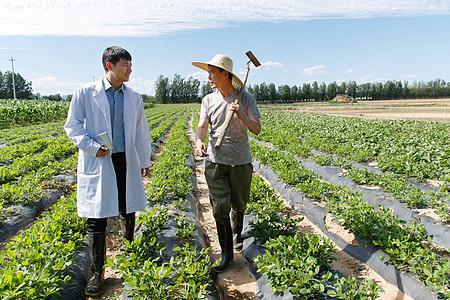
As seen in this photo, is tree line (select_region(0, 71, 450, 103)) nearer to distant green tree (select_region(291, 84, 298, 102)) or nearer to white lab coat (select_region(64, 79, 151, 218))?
distant green tree (select_region(291, 84, 298, 102))

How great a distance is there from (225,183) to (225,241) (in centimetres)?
65

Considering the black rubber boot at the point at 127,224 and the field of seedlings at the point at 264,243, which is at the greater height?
the black rubber boot at the point at 127,224

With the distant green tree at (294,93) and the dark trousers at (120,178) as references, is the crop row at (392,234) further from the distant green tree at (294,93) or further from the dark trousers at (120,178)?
the distant green tree at (294,93)

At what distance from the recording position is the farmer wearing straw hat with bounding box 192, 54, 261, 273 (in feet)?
9.57

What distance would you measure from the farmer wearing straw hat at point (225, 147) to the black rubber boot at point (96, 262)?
3.69 feet

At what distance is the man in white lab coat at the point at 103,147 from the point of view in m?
2.56

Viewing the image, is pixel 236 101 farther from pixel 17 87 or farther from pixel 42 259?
pixel 17 87

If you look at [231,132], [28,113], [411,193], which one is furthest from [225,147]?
[28,113]

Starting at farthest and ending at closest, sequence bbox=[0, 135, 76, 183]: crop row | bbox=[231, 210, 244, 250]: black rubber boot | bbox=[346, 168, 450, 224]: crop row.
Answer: bbox=[0, 135, 76, 183]: crop row, bbox=[346, 168, 450, 224]: crop row, bbox=[231, 210, 244, 250]: black rubber boot

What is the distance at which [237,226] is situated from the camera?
11.2ft

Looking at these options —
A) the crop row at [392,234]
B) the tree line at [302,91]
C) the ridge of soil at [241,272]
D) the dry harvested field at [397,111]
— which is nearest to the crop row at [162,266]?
the ridge of soil at [241,272]

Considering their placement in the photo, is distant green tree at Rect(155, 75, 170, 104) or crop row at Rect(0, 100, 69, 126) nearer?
crop row at Rect(0, 100, 69, 126)

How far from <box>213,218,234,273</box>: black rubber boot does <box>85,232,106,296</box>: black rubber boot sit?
1120 millimetres

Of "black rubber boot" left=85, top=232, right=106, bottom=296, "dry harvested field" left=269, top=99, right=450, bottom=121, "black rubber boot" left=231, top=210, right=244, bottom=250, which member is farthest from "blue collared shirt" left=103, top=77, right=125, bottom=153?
"dry harvested field" left=269, top=99, right=450, bottom=121
